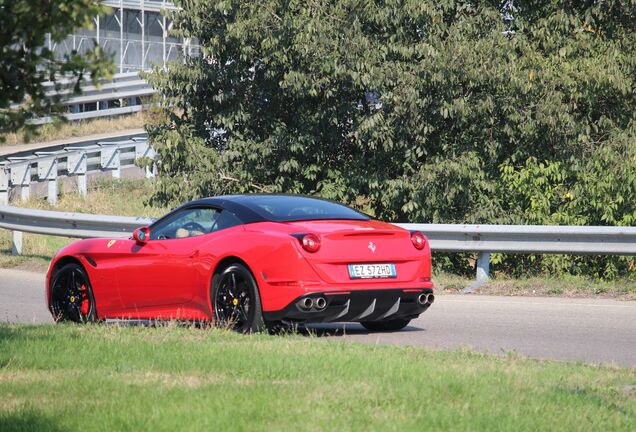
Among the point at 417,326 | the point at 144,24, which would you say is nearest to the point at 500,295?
the point at 417,326

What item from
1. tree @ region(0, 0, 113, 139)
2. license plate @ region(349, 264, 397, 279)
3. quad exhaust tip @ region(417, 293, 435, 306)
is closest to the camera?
tree @ region(0, 0, 113, 139)

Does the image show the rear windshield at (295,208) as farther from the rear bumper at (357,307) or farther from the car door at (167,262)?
the rear bumper at (357,307)

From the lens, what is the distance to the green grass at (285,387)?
6668 mm

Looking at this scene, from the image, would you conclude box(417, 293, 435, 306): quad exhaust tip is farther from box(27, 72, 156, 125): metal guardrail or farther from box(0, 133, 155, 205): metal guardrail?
box(27, 72, 156, 125): metal guardrail

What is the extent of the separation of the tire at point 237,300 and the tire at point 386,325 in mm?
1570

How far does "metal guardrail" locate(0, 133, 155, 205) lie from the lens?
92.9 ft

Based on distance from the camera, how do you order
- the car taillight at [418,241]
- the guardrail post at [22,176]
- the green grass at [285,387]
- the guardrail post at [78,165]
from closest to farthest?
the green grass at [285,387], the car taillight at [418,241], the guardrail post at [22,176], the guardrail post at [78,165]

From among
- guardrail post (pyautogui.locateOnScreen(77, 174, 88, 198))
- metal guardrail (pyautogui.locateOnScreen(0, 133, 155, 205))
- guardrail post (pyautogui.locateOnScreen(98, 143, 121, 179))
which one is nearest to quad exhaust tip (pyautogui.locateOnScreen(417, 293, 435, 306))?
metal guardrail (pyautogui.locateOnScreen(0, 133, 155, 205))

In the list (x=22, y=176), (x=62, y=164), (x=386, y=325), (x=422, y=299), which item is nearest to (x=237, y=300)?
(x=422, y=299)

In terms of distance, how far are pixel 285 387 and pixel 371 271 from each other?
3331mm

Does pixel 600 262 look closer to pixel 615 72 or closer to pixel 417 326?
pixel 615 72

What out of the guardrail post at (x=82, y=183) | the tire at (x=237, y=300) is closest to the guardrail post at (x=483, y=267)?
the tire at (x=237, y=300)

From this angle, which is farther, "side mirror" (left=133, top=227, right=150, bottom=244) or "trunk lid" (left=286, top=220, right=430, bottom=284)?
"side mirror" (left=133, top=227, right=150, bottom=244)

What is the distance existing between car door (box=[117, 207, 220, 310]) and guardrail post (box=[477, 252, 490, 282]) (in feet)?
19.7
